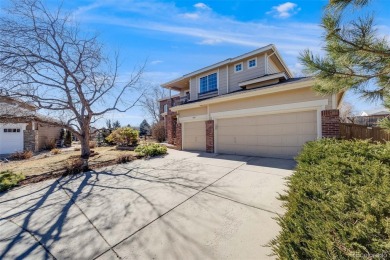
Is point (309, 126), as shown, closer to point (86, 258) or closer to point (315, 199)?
point (315, 199)

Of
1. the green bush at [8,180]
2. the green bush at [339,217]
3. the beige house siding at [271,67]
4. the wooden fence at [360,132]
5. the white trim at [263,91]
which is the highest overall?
the beige house siding at [271,67]

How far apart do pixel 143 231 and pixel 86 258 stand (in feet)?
2.68

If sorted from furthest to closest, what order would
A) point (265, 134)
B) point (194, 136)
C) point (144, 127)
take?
point (144, 127) < point (194, 136) < point (265, 134)

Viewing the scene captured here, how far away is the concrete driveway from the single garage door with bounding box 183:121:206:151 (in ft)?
16.9

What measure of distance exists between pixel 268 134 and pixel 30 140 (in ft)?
62.0

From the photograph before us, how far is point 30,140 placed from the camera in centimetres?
1542

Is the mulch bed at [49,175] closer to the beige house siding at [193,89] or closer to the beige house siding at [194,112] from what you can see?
the beige house siding at [194,112]

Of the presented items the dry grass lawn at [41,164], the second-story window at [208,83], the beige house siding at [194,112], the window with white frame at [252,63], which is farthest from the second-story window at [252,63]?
the dry grass lawn at [41,164]

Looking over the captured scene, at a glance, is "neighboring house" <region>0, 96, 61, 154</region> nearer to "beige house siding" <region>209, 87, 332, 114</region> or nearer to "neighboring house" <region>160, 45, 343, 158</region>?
"neighboring house" <region>160, 45, 343, 158</region>

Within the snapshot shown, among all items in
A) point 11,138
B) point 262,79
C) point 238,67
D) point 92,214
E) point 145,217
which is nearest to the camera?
point 145,217

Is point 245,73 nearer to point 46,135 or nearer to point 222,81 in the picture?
point 222,81

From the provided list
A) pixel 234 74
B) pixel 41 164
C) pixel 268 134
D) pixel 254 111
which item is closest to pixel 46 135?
pixel 41 164

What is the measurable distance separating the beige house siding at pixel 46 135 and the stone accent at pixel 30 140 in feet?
3.50

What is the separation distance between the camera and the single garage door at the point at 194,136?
11047 mm
